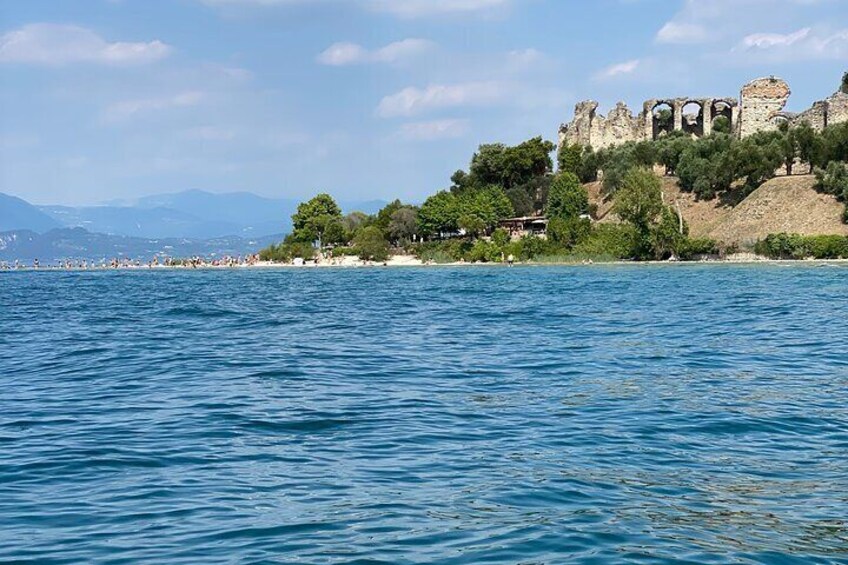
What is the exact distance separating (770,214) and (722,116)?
1286 inches

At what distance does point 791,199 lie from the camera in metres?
79.4

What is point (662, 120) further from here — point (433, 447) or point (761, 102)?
point (433, 447)

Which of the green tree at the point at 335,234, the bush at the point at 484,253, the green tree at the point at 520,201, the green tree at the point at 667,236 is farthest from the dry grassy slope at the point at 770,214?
the green tree at the point at 335,234

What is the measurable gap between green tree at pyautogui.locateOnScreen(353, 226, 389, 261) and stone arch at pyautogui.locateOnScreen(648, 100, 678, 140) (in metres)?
35.0

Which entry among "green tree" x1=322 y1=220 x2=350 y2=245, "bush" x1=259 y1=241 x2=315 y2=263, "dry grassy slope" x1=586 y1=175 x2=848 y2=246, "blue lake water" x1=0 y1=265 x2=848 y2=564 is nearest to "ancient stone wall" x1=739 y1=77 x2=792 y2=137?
"dry grassy slope" x1=586 y1=175 x2=848 y2=246

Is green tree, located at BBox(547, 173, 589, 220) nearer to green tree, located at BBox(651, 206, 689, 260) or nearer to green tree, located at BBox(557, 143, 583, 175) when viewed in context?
green tree, located at BBox(557, 143, 583, 175)

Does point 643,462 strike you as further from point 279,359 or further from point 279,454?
point 279,359

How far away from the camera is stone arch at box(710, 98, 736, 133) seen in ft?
352

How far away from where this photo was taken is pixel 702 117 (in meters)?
109

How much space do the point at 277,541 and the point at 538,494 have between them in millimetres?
2588

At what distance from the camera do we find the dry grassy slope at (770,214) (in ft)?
247

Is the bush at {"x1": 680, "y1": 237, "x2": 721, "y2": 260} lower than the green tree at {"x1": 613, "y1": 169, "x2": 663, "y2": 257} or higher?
lower

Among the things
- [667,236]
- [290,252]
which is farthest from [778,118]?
[290,252]

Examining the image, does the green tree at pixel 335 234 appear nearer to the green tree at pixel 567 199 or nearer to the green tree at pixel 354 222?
the green tree at pixel 354 222
